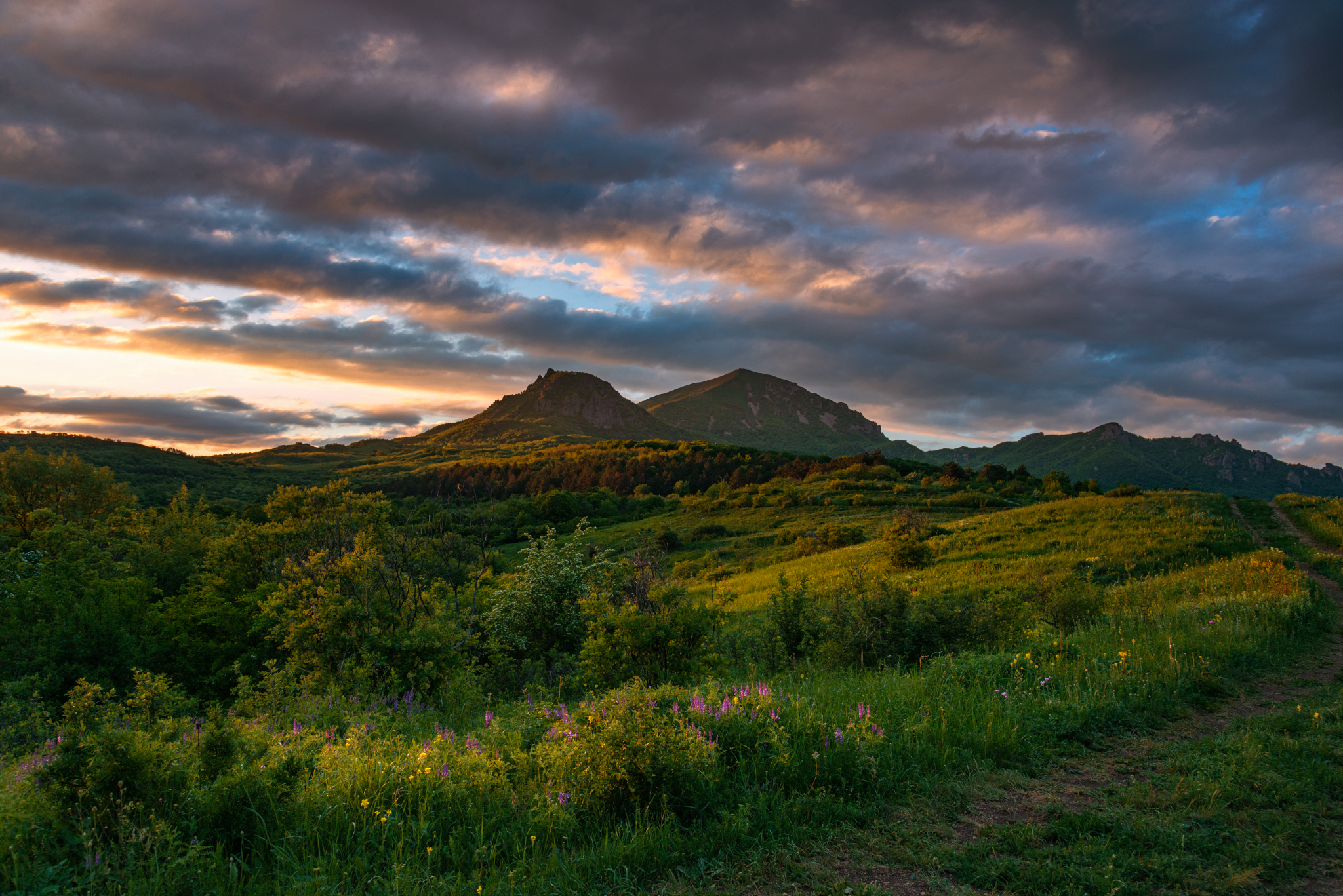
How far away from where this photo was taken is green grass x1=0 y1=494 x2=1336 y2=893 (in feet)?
12.5

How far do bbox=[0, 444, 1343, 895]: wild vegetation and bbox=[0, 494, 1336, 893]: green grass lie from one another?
0.09ft

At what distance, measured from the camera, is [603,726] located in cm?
521

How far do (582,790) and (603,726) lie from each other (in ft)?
1.73

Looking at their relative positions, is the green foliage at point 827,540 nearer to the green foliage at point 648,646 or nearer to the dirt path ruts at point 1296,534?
the dirt path ruts at point 1296,534

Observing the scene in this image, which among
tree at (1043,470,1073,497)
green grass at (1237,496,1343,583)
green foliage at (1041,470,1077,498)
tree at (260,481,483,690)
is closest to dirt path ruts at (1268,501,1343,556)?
Answer: green grass at (1237,496,1343,583)

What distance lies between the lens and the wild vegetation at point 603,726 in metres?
4.07

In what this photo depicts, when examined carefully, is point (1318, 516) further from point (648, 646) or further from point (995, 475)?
point (995, 475)

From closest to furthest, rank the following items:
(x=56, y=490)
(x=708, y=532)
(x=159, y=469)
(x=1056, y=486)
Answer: (x=56, y=490), (x=708, y=532), (x=1056, y=486), (x=159, y=469)

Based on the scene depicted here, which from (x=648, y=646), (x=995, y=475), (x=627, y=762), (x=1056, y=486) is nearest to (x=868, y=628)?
(x=648, y=646)

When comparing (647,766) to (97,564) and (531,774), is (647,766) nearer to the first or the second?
(531,774)

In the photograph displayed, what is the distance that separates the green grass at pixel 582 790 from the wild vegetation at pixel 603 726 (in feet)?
0.09

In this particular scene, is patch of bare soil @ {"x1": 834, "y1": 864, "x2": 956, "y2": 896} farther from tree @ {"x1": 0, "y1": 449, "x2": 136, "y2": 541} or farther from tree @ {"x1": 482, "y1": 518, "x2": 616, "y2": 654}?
tree @ {"x1": 0, "y1": 449, "x2": 136, "y2": 541}

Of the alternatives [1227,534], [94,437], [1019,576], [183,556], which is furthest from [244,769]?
[94,437]

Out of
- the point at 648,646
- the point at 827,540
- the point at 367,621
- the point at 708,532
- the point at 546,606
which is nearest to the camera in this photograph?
the point at 648,646
